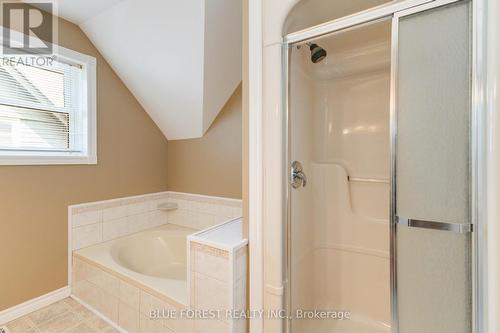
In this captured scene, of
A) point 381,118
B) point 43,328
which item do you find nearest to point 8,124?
point 43,328

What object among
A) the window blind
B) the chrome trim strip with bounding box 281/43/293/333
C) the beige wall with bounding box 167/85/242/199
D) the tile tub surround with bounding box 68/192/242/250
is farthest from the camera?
the beige wall with bounding box 167/85/242/199

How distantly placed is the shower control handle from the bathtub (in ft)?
4.01

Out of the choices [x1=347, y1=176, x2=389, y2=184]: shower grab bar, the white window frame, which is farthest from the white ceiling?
[x1=347, y1=176, x2=389, y2=184]: shower grab bar

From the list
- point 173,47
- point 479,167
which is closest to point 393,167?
point 479,167

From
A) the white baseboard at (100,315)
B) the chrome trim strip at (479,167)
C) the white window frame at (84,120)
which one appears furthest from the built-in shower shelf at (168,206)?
the chrome trim strip at (479,167)

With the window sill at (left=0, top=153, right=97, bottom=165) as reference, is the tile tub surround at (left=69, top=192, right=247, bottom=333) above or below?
below

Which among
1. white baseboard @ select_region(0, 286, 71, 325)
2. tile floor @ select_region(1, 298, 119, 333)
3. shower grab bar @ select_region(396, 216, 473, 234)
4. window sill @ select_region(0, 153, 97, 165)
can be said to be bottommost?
tile floor @ select_region(1, 298, 119, 333)

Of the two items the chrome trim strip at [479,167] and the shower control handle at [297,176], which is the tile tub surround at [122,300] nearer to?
the shower control handle at [297,176]

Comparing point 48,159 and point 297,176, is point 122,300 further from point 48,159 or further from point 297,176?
point 297,176

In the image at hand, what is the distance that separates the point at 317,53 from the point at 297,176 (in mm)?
972

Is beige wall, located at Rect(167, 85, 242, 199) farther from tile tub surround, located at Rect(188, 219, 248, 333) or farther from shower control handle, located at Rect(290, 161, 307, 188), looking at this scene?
tile tub surround, located at Rect(188, 219, 248, 333)

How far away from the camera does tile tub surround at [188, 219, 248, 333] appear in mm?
1283

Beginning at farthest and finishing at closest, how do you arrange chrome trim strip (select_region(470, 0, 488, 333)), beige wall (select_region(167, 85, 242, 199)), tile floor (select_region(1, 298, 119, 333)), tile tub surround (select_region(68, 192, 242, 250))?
beige wall (select_region(167, 85, 242, 199)) < tile tub surround (select_region(68, 192, 242, 250)) < tile floor (select_region(1, 298, 119, 333)) < chrome trim strip (select_region(470, 0, 488, 333))
